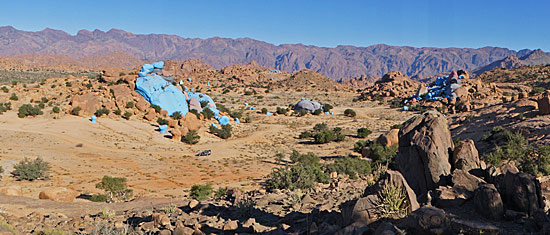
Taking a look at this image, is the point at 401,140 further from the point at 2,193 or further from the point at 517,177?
the point at 2,193

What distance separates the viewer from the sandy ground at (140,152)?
Result: 56.8 feet

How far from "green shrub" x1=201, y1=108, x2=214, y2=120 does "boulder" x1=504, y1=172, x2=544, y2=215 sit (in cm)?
3502

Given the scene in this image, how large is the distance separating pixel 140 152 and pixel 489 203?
2431 centimetres

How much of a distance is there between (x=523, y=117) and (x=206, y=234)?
974 inches

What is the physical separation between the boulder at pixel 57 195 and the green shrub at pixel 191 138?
16741 mm

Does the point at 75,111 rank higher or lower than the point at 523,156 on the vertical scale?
higher

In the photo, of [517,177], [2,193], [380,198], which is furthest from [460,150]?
[2,193]

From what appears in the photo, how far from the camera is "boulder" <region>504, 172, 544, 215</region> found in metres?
5.50

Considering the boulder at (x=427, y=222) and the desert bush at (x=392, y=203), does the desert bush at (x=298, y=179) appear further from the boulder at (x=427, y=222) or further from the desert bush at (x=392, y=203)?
the boulder at (x=427, y=222)

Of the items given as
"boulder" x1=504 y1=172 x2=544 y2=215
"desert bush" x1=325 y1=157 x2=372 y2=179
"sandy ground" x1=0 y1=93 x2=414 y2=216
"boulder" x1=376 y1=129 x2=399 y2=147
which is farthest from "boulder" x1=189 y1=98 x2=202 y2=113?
"boulder" x1=504 y1=172 x2=544 y2=215

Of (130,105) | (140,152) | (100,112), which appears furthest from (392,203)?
(130,105)

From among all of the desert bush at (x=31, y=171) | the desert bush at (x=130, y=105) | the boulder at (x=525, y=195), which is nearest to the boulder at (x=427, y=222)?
the boulder at (x=525, y=195)

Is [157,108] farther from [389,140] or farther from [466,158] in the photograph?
[466,158]

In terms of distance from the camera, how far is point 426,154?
7.78 metres
